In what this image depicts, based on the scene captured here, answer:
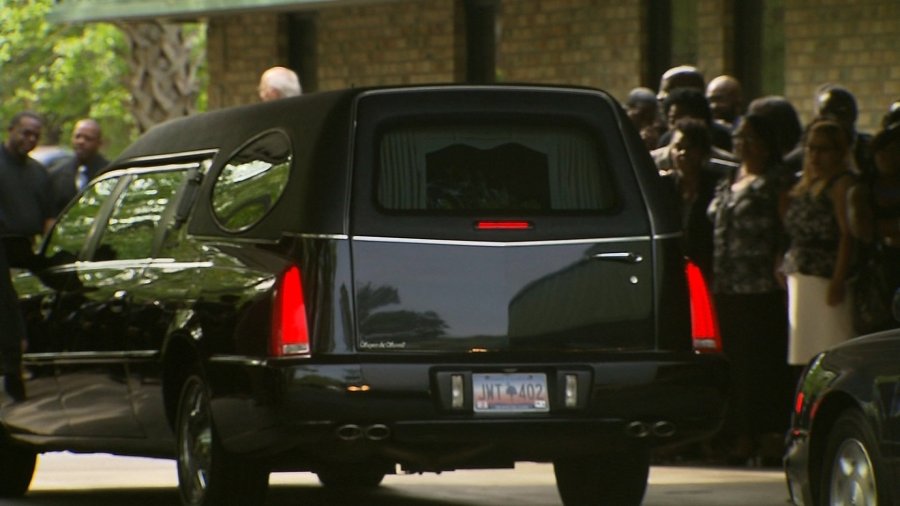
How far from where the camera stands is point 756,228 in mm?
13180

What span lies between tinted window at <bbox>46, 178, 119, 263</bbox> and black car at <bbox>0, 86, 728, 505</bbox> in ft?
4.77

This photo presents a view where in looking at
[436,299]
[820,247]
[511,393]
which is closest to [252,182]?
[436,299]

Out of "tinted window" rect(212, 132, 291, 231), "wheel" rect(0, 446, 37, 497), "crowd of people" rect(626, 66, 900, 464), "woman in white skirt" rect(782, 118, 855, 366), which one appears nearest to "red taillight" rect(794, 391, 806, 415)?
"tinted window" rect(212, 132, 291, 231)

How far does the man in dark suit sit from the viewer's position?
16.9 metres

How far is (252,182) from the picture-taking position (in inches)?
393

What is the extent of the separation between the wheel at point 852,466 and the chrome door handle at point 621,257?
42.7 inches

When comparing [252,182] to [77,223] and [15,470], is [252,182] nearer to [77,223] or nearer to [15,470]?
[77,223]

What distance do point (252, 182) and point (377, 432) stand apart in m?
1.36

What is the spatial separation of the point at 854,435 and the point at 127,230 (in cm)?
384

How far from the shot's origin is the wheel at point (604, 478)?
10.4 m

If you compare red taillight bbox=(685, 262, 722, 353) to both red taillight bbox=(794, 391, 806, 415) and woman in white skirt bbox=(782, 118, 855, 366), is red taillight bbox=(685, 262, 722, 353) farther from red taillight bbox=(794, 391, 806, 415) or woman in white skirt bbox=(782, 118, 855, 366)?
woman in white skirt bbox=(782, 118, 855, 366)

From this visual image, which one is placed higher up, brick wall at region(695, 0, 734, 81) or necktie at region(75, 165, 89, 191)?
brick wall at region(695, 0, 734, 81)

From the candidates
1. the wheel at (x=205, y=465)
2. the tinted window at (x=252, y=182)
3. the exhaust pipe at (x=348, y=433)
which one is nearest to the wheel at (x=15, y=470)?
the wheel at (x=205, y=465)

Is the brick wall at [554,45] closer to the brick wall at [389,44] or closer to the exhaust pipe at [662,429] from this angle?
the brick wall at [389,44]
